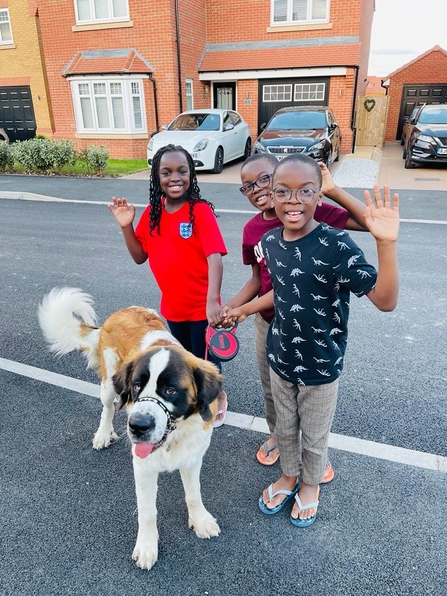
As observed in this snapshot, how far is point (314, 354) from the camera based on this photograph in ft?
7.50

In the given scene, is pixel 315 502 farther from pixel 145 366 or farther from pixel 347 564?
pixel 145 366

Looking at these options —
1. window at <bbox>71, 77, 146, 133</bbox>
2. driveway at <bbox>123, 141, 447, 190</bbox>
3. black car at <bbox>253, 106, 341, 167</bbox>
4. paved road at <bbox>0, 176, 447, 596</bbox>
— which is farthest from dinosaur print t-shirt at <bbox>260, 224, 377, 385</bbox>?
window at <bbox>71, 77, 146, 133</bbox>

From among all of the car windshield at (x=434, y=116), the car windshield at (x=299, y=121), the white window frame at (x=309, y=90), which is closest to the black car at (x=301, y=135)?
the car windshield at (x=299, y=121)

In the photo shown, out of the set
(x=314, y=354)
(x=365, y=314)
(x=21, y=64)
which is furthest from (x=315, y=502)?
(x=21, y=64)

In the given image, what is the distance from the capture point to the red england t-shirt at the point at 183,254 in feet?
9.68

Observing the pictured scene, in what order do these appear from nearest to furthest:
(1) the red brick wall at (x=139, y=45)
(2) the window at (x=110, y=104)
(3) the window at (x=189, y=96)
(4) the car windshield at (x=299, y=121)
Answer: (4) the car windshield at (x=299, y=121)
(1) the red brick wall at (x=139, y=45)
(2) the window at (x=110, y=104)
(3) the window at (x=189, y=96)

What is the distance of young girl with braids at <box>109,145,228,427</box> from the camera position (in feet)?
9.48

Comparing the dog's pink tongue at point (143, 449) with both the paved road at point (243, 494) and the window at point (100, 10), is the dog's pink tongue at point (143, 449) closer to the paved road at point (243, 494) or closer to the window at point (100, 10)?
the paved road at point (243, 494)

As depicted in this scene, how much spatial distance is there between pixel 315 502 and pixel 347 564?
1.25 ft

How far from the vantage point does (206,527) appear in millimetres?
2543

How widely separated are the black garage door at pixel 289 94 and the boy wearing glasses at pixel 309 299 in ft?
58.8

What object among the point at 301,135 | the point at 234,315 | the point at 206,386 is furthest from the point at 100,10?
the point at 206,386

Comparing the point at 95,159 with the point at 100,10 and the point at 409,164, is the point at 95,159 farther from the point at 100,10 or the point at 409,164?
the point at 409,164

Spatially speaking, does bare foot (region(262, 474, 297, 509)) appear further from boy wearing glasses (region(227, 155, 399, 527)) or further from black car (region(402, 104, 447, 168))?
black car (region(402, 104, 447, 168))
